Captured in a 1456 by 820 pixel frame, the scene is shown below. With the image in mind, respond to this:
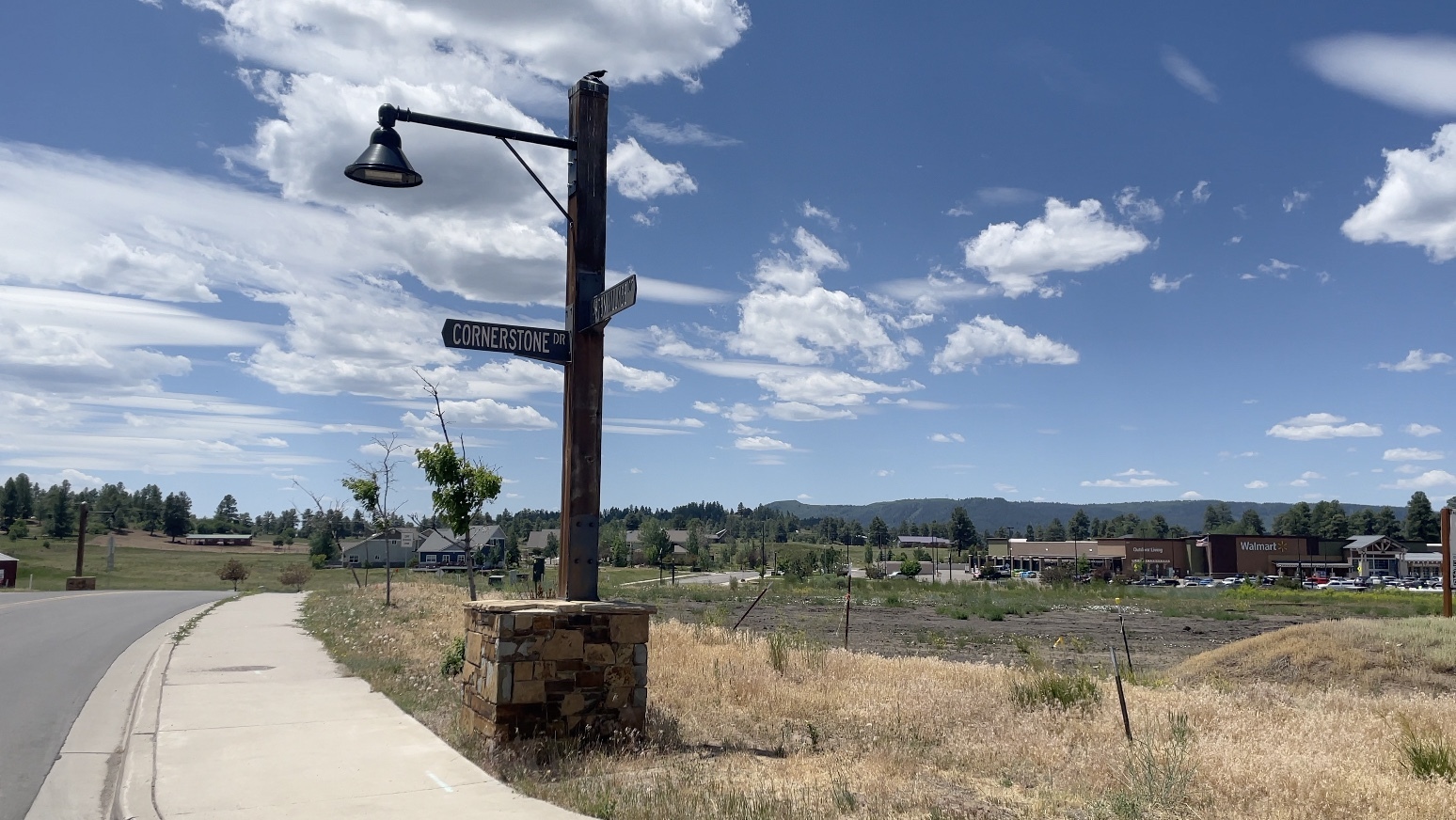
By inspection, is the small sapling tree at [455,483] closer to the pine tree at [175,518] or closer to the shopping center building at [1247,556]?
the shopping center building at [1247,556]

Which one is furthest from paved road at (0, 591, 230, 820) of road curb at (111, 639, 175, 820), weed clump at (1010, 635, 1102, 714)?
weed clump at (1010, 635, 1102, 714)

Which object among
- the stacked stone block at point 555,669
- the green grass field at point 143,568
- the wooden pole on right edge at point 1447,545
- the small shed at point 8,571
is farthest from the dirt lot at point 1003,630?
the small shed at point 8,571

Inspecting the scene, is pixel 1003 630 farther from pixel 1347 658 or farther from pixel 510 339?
pixel 510 339

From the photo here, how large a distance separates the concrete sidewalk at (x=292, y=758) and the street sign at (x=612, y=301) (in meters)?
3.56

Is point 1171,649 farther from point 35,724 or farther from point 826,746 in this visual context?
point 35,724

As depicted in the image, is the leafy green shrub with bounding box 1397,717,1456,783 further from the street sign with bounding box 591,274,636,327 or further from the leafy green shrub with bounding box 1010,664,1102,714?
the street sign with bounding box 591,274,636,327

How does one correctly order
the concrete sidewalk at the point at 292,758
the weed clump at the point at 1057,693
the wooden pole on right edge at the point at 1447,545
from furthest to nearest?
the wooden pole on right edge at the point at 1447,545
the weed clump at the point at 1057,693
the concrete sidewalk at the point at 292,758

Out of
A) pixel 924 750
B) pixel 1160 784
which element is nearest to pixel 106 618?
pixel 924 750

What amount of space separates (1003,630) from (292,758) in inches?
1114

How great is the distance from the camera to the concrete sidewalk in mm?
6270

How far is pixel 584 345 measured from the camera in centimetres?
844

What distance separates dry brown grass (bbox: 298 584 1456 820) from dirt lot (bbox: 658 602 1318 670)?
699 cm

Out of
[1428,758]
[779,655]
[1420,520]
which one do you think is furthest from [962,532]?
[1428,758]

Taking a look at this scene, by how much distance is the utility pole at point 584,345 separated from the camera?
823 cm
